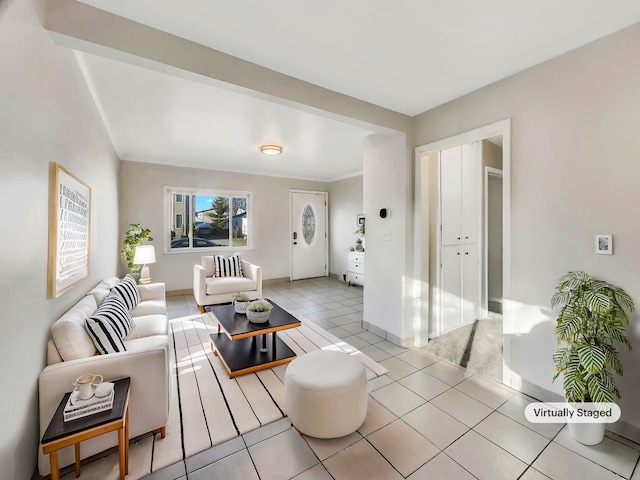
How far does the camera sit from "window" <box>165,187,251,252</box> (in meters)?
5.33

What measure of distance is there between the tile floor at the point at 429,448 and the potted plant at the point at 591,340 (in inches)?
7.9

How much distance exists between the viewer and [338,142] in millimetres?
4035

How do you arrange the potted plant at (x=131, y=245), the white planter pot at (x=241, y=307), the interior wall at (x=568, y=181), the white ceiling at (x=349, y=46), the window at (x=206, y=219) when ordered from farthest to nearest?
1. the window at (x=206, y=219)
2. the potted plant at (x=131, y=245)
3. the white planter pot at (x=241, y=307)
4. the interior wall at (x=568, y=181)
5. the white ceiling at (x=349, y=46)

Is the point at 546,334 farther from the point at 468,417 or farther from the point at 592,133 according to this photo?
the point at 592,133

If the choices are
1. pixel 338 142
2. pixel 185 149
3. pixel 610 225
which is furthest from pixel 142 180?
pixel 610 225

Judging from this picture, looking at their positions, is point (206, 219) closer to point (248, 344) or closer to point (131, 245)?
point (131, 245)

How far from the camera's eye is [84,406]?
1.35m

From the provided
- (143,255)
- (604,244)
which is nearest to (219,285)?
(143,255)

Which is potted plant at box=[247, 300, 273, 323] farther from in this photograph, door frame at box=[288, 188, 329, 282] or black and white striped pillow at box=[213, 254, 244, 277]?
door frame at box=[288, 188, 329, 282]

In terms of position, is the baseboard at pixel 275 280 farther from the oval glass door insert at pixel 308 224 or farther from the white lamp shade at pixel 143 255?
the white lamp shade at pixel 143 255

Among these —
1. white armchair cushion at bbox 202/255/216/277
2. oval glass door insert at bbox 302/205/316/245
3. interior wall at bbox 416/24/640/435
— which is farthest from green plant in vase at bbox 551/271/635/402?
oval glass door insert at bbox 302/205/316/245

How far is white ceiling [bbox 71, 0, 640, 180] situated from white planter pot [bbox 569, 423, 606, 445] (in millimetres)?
2460

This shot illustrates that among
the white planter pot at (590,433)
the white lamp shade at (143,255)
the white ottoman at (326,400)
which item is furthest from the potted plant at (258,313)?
the white lamp shade at (143,255)

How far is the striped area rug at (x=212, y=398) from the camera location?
1730 millimetres
